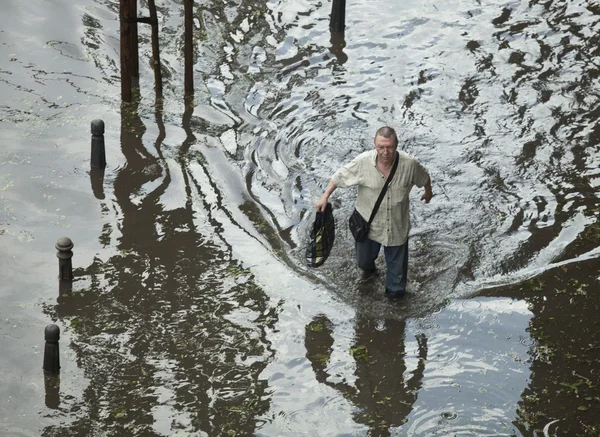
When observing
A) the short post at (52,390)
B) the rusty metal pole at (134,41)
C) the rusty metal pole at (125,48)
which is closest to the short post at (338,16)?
the rusty metal pole at (134,41)

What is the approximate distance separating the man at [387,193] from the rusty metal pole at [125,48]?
5.36 m

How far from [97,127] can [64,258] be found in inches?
105

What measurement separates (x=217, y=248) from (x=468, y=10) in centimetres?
949

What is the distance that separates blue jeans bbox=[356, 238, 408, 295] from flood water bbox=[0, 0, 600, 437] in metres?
0.25

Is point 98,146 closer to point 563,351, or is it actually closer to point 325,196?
point 325,196

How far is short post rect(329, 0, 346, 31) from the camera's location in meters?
16.3

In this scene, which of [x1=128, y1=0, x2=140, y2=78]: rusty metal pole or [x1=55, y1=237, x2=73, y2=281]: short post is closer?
[x1=55, y1=237, x2=73, y2=281]: short post

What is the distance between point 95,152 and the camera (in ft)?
38.7

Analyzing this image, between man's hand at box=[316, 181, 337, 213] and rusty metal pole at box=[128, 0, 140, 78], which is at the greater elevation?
rusty metal pole at box=[128, 0, 140, 78]

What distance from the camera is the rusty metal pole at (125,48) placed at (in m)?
13.0

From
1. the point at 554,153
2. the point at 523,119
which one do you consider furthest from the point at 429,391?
the point at 523,119

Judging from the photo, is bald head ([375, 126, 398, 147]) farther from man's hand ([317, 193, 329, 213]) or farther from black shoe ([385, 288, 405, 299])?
black shoe ([385, 288, 405, 299])

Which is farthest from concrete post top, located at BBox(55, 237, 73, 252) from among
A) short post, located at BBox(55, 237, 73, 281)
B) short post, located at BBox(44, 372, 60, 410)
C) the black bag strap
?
the black bag strap

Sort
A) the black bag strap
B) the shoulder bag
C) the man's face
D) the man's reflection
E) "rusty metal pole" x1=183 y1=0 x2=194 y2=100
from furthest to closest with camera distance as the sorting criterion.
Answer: "rusty metal pole" x1=183 y1=0 x2=194 y2=100 → the shoulder bag → the black bag strap → the man's face → the man's reflection
